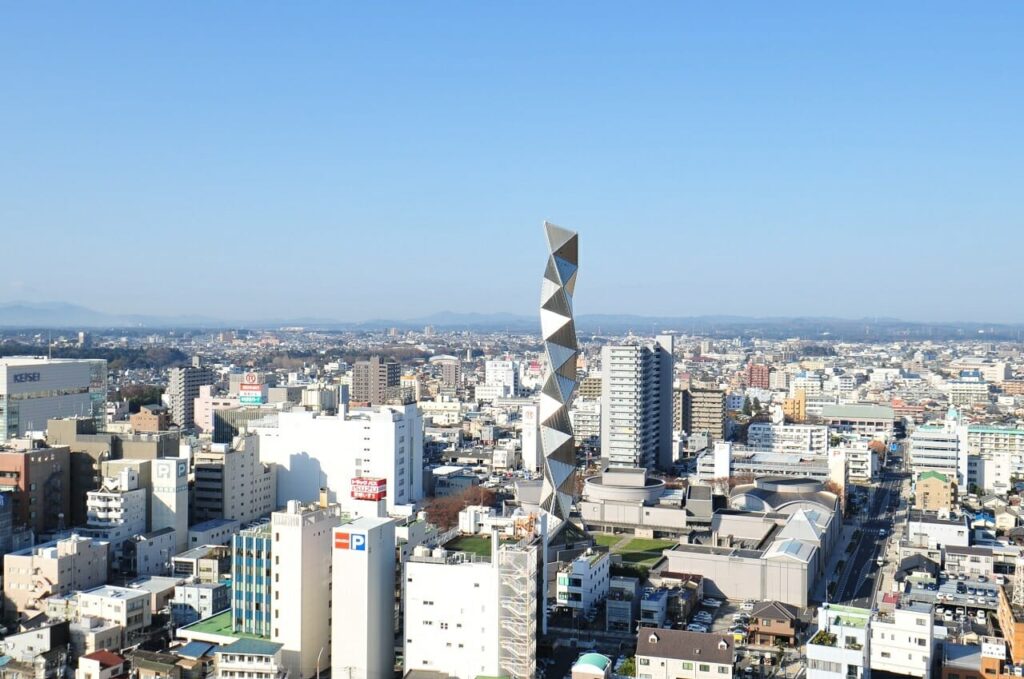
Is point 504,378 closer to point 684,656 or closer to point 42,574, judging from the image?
point 42,574

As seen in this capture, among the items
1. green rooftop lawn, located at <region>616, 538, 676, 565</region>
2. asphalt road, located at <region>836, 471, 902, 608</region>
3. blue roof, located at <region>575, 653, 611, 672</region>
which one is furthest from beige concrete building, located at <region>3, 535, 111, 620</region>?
asphalt road, located at <region>836, 471, 902, 608</region>

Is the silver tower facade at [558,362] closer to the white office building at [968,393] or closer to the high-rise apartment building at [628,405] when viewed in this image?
the high-rise apartment building at [628,405]

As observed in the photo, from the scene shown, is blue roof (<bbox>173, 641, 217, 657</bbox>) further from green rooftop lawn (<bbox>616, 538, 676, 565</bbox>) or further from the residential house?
green rooftop lawn (<bbox>616, 538, 676, 565</bbox>)

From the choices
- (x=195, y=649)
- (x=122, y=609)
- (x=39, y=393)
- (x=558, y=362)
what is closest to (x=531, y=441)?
(x=558, y=362)

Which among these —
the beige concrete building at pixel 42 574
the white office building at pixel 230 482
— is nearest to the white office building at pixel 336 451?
the white office building at pixel 230 482

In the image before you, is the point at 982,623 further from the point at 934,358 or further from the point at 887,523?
the point at 934,358
